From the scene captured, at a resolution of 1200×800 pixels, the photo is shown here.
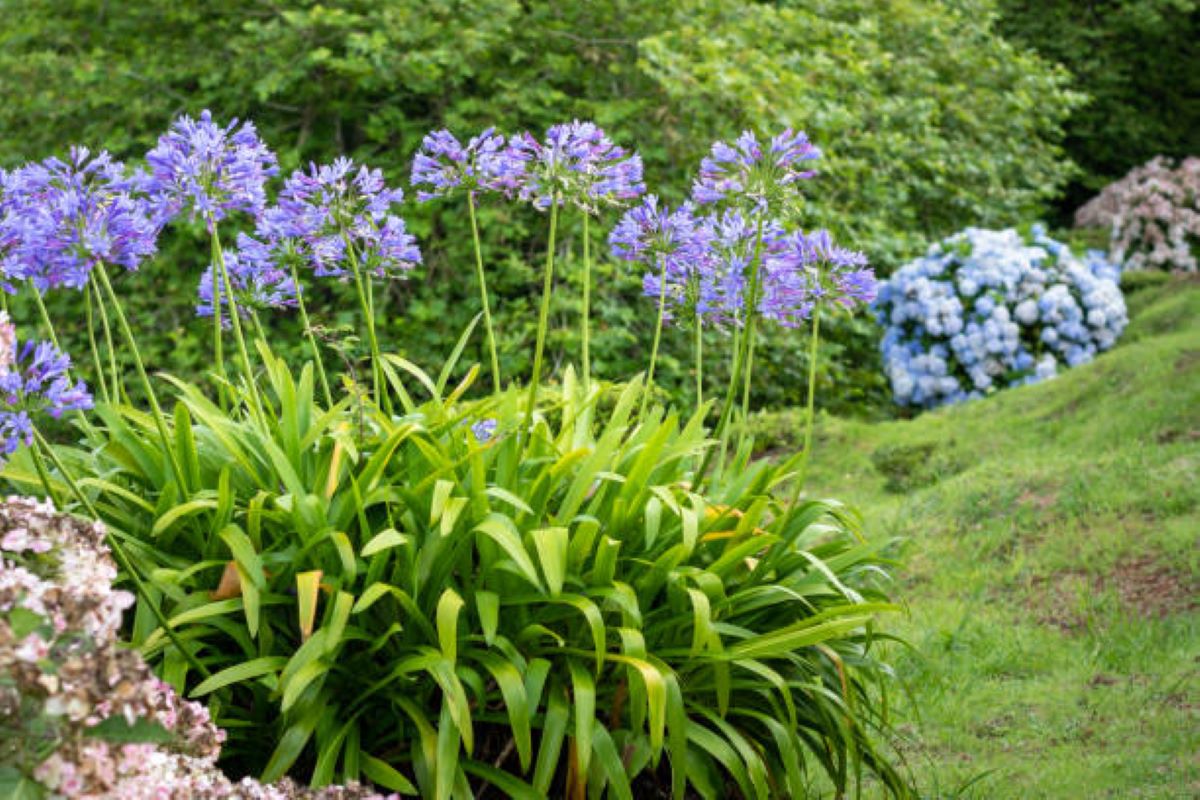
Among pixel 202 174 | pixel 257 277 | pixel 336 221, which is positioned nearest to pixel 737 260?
pixel 336 221

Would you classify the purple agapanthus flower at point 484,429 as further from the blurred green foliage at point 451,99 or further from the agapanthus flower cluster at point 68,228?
the blurred green foliage at point 451,99

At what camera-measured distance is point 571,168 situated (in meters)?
3.15

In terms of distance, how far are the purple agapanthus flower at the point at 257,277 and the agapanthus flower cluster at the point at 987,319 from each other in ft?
21.6

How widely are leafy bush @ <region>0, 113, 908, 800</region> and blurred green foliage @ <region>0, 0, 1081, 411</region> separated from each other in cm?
435

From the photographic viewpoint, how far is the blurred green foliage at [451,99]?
8117 mm

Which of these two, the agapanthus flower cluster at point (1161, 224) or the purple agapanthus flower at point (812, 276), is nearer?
the purple agapanthus flower at point (812, 276)

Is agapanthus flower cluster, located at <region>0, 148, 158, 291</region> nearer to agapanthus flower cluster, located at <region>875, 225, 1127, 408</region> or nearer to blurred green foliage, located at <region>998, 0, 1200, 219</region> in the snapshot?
agapanthus flower cluster, located at <region>875, 225, 1127, 408</region>

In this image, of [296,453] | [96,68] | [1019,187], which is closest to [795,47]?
[1019,187]

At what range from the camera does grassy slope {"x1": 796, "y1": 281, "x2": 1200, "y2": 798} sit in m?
4.05

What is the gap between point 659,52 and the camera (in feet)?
26.1

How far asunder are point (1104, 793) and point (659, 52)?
5.31 m

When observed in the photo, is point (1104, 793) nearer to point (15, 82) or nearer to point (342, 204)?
point (342, 204)

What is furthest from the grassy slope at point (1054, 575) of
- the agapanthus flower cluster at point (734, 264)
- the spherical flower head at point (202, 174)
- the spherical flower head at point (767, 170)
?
the spherical flower head at point (202, 174)

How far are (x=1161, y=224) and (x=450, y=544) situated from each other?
10263 millimetres
